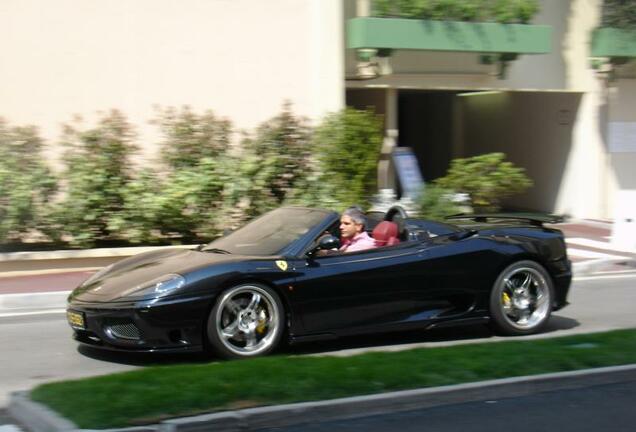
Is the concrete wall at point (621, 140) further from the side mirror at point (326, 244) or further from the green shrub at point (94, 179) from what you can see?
the side mirror at point (326, 244)

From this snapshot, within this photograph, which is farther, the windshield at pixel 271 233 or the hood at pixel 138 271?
the windshield at pixel 271 233

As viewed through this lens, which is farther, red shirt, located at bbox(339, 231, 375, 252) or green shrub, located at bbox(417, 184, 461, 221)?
green shrub, located at bbox(417, 184, 461, 221)

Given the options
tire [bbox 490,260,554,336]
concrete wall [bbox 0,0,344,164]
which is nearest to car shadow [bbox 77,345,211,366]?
tire [bbox 490,260,554,336]

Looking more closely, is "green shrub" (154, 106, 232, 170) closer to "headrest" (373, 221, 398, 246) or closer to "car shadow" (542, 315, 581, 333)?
"headrest" (373, 221, 398, 246)

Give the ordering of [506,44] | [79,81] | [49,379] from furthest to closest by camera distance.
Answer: [506,44]
[79,81]
[49,379]

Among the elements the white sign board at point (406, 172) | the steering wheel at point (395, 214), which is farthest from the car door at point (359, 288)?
the white sign board at point (406, 172)

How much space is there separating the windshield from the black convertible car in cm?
2

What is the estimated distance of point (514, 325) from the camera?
833 centimetres

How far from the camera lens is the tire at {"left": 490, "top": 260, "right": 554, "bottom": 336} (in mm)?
8188

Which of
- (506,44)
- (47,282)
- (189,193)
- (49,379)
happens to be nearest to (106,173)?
(189,193)

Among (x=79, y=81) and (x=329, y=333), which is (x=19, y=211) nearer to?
(x=79, y=81)

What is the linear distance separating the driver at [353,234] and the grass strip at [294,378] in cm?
131

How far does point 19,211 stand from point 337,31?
667cm

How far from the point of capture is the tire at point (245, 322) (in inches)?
276
